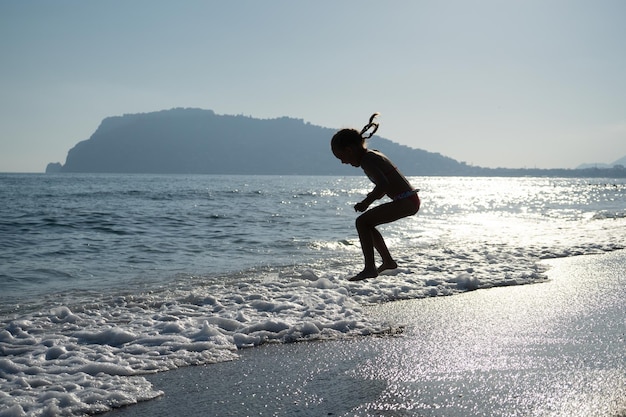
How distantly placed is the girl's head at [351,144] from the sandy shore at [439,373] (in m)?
1.97

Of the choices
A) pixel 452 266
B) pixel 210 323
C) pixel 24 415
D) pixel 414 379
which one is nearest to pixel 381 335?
pixel 414 379

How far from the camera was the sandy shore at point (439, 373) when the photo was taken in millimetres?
3992

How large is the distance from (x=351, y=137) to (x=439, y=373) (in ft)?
8.52

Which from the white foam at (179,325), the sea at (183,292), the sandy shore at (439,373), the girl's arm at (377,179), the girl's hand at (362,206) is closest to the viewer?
the sandy shore at (439,373)

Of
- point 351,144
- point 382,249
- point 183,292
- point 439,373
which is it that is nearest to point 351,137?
point 351,144

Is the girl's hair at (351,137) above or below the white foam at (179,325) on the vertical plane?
above

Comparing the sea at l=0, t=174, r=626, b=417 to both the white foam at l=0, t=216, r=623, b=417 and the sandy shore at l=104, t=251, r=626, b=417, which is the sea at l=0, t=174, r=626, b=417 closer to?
the white foam at l=0, t=216, r=623, b=417

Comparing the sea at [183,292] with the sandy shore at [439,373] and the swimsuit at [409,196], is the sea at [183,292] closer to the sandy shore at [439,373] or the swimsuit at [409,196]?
the sandy shore at [439,373]

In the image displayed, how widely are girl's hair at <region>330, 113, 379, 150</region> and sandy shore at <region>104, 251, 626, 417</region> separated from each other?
2.11 metres

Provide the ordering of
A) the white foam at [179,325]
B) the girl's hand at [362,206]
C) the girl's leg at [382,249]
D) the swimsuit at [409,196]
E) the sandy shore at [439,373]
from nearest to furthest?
the sandy shore at [439,373] < the white foam at [179,325] < the girl's hand at [362,206] < the swimsuit at [409,196] < the girl's leg at [382,249]

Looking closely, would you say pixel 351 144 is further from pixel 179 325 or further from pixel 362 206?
pixel 179 325

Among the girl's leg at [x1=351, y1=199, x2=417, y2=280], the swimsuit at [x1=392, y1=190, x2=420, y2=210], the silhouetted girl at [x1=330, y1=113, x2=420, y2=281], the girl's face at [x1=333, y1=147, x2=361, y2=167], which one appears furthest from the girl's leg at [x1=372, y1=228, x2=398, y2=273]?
the girl's face at [x1=333, y1=147, x2=361, y2=167]

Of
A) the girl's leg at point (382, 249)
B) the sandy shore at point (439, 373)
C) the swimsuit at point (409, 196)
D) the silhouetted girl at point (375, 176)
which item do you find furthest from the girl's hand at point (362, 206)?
the sandy shore at point (439, 373)

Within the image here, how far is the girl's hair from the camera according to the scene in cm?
598
